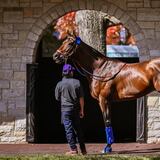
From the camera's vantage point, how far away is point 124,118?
649 inches

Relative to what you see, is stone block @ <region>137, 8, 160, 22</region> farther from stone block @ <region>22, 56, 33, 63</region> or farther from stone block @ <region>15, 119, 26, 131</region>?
stone block @ <region>15, 119, 26, 131</region>

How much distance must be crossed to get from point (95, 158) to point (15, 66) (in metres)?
5.08

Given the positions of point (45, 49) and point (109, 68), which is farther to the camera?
point (45, 49)

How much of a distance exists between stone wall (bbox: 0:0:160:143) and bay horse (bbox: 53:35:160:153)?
224cm

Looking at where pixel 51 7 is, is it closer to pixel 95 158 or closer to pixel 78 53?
pixel 78 53

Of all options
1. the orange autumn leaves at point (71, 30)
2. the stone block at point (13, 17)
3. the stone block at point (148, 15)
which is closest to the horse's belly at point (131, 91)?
the stone block at point (148, 15)

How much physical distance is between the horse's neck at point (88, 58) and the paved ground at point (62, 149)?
1836 millimetres

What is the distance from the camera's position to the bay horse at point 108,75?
11328mm

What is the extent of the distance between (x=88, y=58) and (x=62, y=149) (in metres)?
2.33

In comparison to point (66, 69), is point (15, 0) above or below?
above

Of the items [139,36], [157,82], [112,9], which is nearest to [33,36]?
[112,9]

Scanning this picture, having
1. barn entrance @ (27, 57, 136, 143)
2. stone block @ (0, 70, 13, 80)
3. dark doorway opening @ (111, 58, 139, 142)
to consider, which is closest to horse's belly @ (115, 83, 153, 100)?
stone block @ (0, 70, 13, 80)

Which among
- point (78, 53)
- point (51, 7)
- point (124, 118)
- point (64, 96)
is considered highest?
point (51, 7)

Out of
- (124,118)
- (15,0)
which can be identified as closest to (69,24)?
(124,118)
